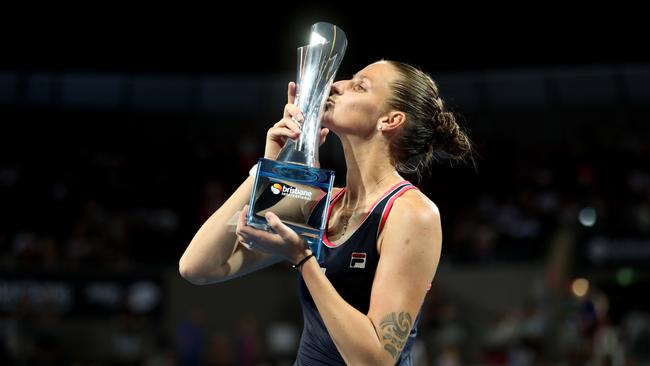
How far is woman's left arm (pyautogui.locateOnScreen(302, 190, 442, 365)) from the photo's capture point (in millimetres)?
2523

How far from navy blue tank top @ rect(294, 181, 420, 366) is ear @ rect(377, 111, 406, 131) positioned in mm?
221

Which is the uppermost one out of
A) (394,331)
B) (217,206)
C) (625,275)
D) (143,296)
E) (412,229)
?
(412,229)

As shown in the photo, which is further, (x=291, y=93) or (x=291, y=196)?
(x=291, y=93)

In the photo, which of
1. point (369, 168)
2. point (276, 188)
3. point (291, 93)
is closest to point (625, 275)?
point (369, 168)

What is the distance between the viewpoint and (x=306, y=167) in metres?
2.57

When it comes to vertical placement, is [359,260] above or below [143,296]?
above

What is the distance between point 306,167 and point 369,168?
0.51 meters

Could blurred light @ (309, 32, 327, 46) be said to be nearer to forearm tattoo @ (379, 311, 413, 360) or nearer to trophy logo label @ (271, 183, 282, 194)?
trophy logo label @ (271, 183, 282, 194)

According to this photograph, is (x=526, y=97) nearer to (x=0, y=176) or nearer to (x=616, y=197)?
(x=616, y=197)

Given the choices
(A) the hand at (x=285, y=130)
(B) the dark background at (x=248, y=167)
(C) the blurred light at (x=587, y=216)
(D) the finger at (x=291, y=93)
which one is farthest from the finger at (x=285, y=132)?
(C) the blurred light at (x=587, y=216)

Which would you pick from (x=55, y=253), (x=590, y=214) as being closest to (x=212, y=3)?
(x=55, y=253)

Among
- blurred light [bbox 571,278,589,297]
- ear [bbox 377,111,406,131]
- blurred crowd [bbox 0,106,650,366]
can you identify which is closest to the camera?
ear [bbox 377,111,406,131]

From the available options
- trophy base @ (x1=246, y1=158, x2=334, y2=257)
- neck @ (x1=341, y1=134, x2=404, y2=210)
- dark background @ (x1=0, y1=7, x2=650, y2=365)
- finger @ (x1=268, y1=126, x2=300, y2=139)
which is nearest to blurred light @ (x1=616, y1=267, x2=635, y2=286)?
dark background @ (x1=0, y1=7, x2=650, y2=365)

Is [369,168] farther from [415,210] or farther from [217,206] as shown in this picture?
[217,206]
